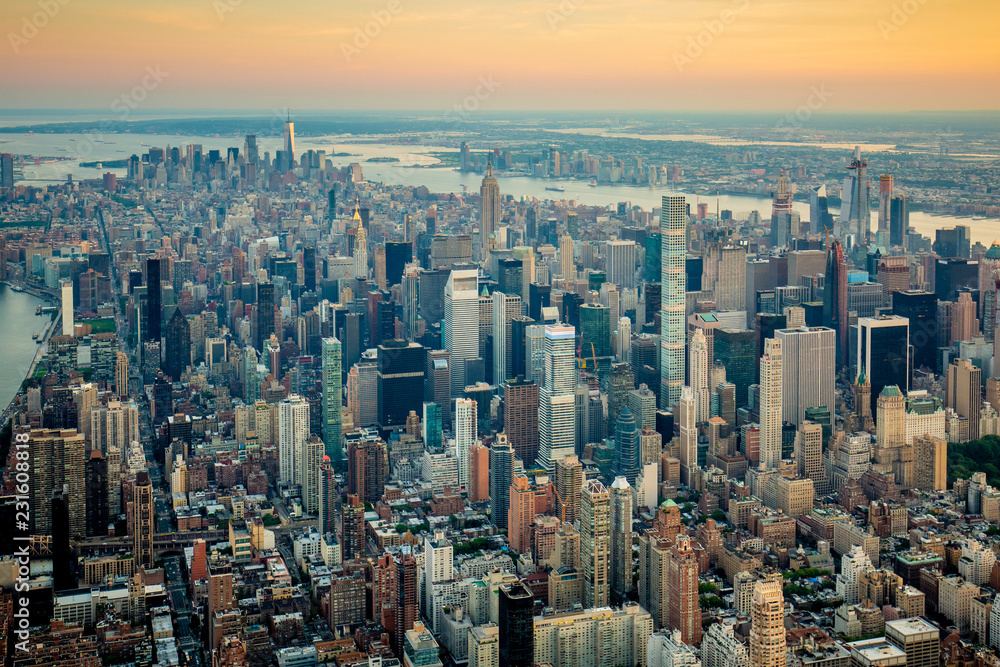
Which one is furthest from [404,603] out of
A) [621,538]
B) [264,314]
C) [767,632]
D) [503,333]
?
[264,314]

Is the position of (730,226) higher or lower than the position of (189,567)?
higher

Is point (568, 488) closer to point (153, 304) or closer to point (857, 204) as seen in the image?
point (153, 304)

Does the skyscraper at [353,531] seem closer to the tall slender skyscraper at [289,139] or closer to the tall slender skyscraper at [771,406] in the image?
the tall slender skyscraper at [771,406]

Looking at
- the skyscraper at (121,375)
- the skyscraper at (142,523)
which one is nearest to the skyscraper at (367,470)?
the skyscraper at (142,523)

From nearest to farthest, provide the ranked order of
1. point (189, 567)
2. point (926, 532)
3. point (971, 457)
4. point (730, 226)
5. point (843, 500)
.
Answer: point (189, 567) → point (926, 532) → point (843, 500) → point (971, 457) → point (730, 226)

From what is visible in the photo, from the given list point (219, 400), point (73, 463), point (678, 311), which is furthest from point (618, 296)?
point (73, 463)

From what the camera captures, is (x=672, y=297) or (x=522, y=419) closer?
(x=522, y=419)

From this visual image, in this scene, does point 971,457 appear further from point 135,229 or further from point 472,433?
point 135,229
